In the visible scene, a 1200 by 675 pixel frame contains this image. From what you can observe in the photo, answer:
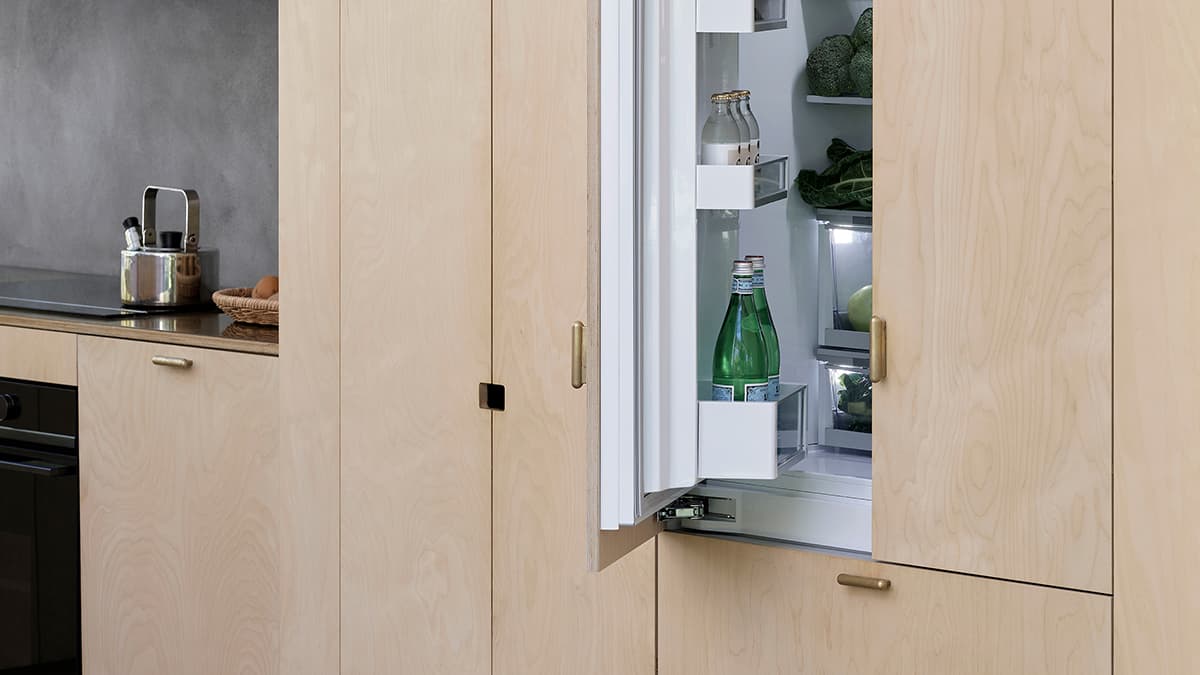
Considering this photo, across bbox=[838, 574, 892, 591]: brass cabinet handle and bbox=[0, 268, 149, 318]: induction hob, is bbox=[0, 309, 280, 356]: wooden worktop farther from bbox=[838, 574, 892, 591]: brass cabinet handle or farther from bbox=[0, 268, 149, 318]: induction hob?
bbox=[838, 574, 892, 591]: brass cabinet handle

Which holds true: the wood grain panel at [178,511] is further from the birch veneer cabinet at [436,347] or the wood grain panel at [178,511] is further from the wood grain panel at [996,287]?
the wood grain panel at [996,287]

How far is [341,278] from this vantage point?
2203 mm

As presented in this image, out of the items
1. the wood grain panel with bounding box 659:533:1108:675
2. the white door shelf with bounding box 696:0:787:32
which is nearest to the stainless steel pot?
the wood grain panel with bounding box 659:533:1108:675

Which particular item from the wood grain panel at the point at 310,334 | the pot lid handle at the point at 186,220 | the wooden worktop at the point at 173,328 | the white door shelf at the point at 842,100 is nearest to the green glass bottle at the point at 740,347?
the white door shelf at the point at 842,100

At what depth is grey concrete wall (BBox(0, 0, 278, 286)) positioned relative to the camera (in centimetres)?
311

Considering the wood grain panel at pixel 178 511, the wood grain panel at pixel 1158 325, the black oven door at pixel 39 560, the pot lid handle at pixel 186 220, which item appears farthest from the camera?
the pot lid handle at pixel 186 220

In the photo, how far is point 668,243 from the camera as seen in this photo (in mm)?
1593

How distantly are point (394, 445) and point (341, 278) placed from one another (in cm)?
29

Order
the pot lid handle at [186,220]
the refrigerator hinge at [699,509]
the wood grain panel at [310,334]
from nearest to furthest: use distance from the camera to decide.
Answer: the refrigerator hinge at [699,509] → the wood grain panel at [310,334] → the pot lid handle at [186,220]

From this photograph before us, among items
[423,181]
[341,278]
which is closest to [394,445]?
[341,278]

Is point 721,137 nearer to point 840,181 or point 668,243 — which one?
point 668,243

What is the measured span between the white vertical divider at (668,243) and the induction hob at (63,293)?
1535mm

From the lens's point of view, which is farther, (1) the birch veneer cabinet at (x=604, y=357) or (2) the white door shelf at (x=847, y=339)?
(2) the white door shelf at (x=847, y=339)

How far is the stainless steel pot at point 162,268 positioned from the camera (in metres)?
2.85
